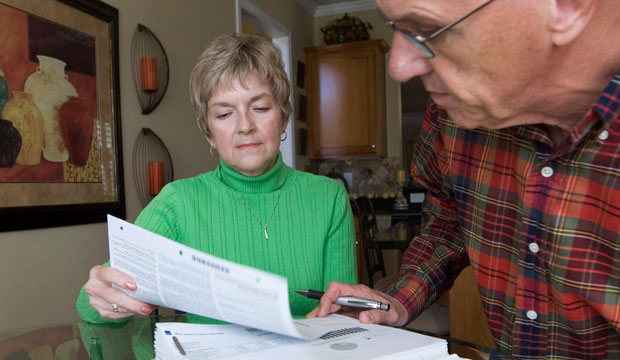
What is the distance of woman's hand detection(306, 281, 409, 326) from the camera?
2.91 feet

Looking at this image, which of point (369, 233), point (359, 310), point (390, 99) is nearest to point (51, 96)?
point (359, 310)

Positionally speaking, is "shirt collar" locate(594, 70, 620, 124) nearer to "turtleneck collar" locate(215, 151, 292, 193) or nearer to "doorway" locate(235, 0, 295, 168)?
"turtleneck collar" locate(215, 151, 292, 193)

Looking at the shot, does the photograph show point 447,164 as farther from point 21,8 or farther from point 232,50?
point 21,8

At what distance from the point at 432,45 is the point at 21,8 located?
1892mm

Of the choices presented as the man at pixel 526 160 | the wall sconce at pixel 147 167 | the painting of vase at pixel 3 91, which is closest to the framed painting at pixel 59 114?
the painting of vase at pixel 3 91

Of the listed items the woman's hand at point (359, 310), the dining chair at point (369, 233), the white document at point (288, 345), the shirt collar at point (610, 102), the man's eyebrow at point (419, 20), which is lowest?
the dining chair at point (369, 233)

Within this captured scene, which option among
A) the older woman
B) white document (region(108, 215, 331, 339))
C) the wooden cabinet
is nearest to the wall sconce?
the older woman

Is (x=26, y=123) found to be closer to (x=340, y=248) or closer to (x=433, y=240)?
(x=340, y=248)

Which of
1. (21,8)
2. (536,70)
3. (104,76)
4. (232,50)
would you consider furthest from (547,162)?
(104,76)

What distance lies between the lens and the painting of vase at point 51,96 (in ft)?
6.49

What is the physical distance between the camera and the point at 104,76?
7.71 feet

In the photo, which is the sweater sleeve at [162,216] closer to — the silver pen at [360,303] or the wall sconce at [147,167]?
the silver pen at [360,303]

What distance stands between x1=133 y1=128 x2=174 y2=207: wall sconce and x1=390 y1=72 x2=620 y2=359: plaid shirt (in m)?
1.89

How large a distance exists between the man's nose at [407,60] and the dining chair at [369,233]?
7.45 ft
